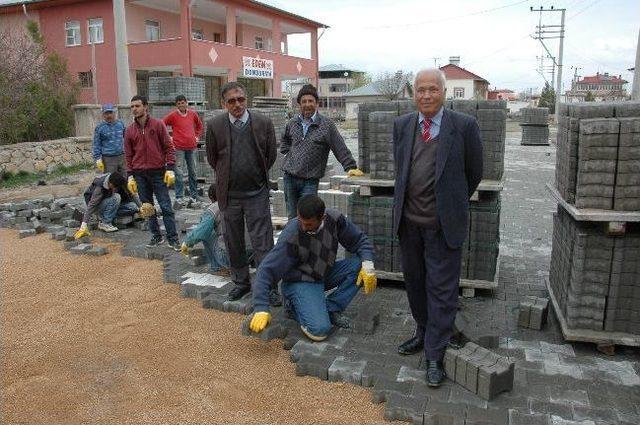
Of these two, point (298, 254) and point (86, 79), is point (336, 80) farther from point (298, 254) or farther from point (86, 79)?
point (298, 254)

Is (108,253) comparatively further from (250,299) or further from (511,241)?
(511,241)

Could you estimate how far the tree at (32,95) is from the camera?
45.5ft

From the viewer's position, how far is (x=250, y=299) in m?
5.02

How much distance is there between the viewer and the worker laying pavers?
546 cm

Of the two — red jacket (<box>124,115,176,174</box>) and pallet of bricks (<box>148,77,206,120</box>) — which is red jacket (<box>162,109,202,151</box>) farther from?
pallet of bricks (<box>148,77,206,120</box>)

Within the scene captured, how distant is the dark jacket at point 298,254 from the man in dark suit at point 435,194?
2.73ft

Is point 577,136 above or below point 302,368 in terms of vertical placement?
above

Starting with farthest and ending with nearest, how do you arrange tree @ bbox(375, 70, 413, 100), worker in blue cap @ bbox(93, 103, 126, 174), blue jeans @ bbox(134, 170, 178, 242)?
tree @ bbox(375, 70, 413, 100), worker in blue cap @ bbox(93, 103, 126, 174), blue jeans @ bbox(134, 170, 178, 242)

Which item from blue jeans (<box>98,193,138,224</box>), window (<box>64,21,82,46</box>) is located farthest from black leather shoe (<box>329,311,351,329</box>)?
window (<box>64,21,82,46</box>)

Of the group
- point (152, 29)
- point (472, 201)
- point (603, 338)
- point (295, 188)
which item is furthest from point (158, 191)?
point (152, 29)

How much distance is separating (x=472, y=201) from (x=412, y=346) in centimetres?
171

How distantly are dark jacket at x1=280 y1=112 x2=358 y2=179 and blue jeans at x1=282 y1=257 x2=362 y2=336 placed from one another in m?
1.20

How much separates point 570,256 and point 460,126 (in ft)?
5.25

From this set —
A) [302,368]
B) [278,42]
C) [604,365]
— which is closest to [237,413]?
[302,368]
